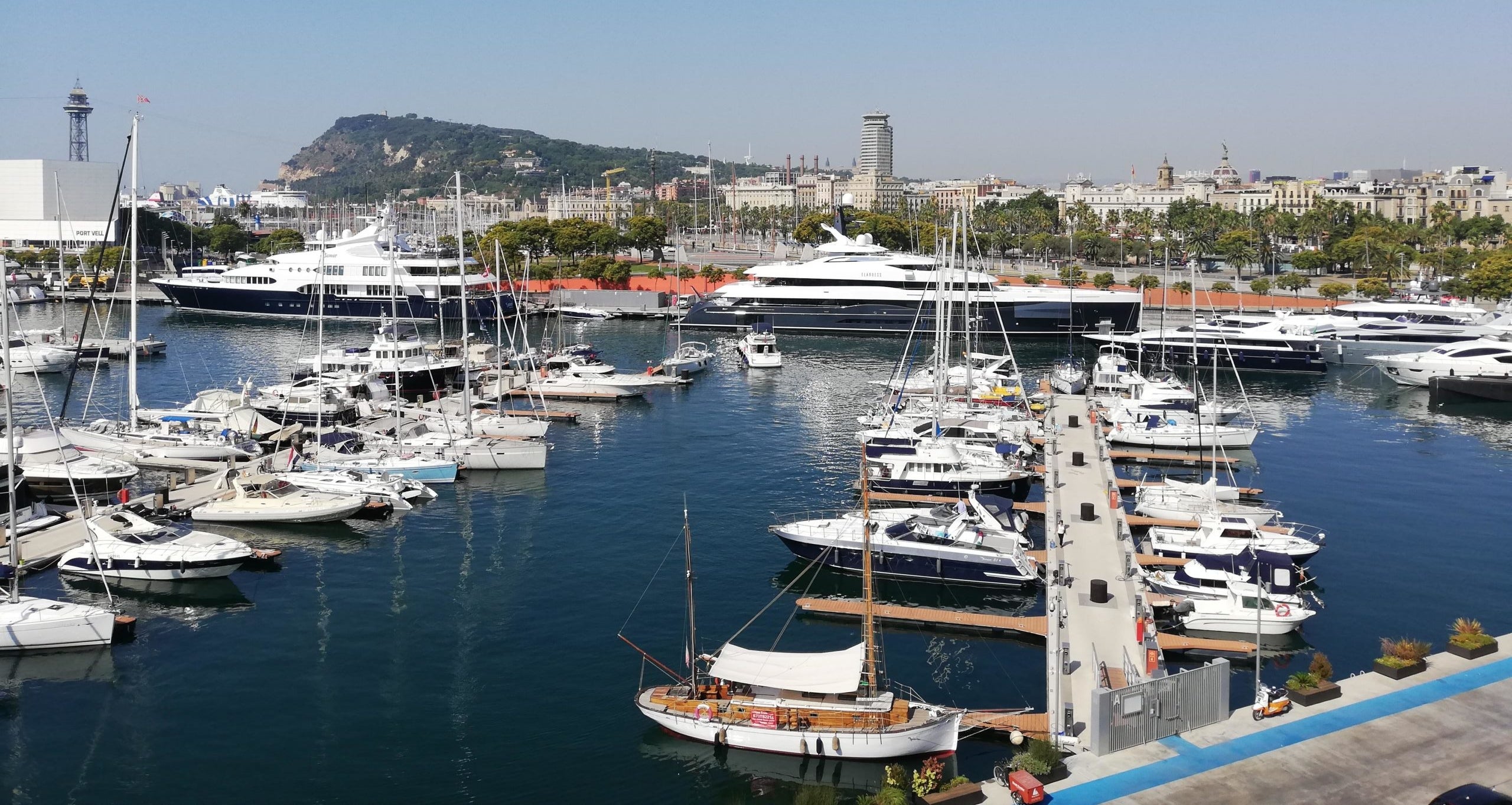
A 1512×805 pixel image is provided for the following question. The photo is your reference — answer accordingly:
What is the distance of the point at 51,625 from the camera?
27734 mm

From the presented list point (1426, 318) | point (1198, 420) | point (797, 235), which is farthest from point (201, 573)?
point (797, 235)

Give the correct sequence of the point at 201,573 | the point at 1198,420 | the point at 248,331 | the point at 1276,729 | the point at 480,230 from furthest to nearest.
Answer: the point at 480,230 < the point at 248,331 < the point at 1198,420 < the point at 201,573 < the point at 1276,729

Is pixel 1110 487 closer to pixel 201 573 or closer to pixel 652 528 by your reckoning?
pixel 652 528

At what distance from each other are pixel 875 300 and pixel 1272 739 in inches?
2977

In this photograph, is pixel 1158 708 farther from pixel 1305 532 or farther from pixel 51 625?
pixel 51 625

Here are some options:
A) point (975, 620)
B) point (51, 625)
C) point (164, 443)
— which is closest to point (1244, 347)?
point (975, 620)

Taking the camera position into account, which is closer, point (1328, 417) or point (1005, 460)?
point (1005, 460)

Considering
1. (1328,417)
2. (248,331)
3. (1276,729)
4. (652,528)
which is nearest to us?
(1276,729)

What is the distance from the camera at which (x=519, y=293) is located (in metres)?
112

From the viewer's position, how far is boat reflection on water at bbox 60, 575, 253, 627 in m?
31.4

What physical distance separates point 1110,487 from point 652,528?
15.5m

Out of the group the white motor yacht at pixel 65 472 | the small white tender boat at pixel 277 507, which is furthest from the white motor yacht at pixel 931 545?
the white motor yacht at pixel 65 472

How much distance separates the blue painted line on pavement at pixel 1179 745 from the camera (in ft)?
67.3

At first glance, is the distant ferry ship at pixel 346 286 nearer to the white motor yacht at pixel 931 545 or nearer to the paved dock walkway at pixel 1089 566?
the paved dock walkway at pixel 1089 566
